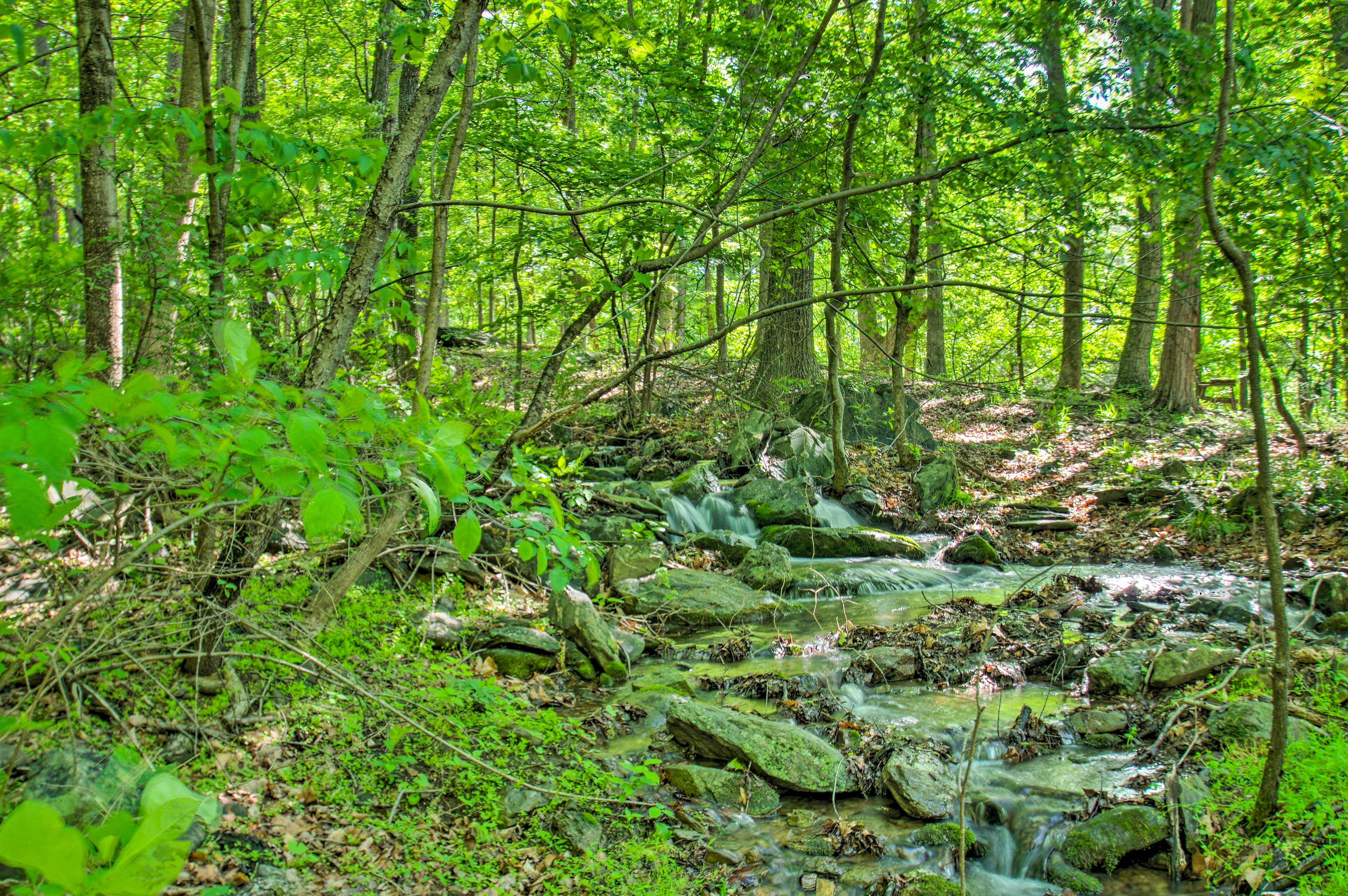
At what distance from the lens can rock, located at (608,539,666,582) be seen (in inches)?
303

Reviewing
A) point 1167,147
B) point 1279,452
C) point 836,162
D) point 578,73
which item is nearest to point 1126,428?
point 1279,452

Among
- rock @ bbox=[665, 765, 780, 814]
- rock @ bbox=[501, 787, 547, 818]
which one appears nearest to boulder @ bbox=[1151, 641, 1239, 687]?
rock @ bbox=[665, 765, 780, 814]

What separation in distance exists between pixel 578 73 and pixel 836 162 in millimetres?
2857

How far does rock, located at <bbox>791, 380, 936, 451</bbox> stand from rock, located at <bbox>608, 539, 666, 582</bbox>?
5585mm

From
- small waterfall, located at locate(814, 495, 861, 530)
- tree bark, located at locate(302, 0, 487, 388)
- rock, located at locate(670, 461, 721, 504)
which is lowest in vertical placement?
small waterfall, located at locate(814, 495, 861, 530)

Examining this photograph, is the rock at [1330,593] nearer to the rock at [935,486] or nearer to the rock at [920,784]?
the rock at [920,784]

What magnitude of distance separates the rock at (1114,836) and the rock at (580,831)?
2.31m

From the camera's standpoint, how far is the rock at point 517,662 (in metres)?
5.60

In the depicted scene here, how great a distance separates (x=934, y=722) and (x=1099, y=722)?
1004mm

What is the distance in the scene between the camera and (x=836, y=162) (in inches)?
317

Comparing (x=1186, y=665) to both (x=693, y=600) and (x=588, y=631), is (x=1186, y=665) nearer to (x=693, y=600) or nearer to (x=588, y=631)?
(x=693, y=600)

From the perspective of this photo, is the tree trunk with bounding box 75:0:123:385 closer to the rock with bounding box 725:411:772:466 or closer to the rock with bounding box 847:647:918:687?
the rock with bounding box 847:647:918:687

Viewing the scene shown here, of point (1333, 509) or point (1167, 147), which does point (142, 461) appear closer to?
point (1167, 147)

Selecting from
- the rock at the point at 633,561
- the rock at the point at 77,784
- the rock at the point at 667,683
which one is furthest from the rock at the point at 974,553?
the rock at the point at 77,784
